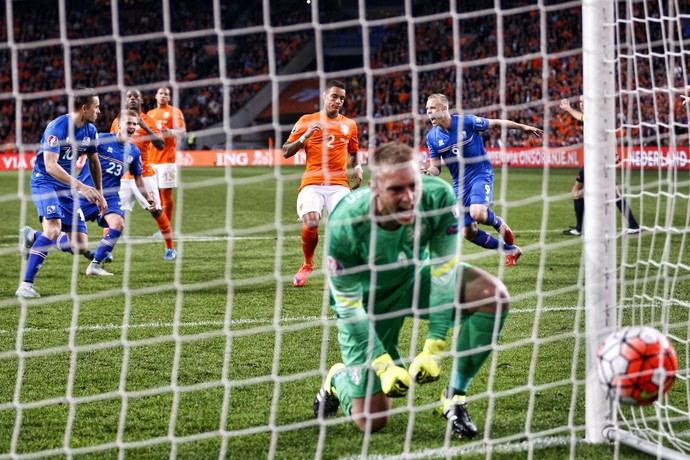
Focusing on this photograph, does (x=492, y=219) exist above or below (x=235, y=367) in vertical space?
above

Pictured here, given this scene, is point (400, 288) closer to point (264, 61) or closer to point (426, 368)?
point (426, 368)

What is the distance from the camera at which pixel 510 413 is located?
4473 millimetres

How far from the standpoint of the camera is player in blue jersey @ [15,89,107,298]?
7102mm

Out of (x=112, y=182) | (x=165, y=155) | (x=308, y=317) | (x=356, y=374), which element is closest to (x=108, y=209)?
(x=112, y=182)

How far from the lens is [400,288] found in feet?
14.0

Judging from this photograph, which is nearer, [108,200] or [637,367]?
[637,367]

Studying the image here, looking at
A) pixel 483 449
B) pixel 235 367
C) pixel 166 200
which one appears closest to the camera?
pixel 483 449

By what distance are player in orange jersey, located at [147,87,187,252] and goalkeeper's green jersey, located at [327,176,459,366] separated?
744cm

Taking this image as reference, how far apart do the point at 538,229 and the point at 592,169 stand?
8.92m

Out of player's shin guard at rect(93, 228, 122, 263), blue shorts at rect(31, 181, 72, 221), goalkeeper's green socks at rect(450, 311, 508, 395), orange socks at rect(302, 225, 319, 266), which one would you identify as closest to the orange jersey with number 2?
orange socks at rect(302, 225, 319, 266)

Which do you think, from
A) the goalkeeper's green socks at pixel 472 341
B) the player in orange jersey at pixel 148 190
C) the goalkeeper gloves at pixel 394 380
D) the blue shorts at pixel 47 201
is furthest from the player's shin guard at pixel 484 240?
the goalkeeper gloves at pixel 394 380

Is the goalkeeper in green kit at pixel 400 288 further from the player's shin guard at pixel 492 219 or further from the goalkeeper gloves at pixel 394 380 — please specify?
the player's shin guard at pixel 492 219

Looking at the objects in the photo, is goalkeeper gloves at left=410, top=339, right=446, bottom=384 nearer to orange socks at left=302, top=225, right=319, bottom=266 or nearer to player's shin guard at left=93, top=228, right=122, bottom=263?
orange socks at left=302, top=225, right=319, bottom=266

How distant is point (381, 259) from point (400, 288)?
9.4 inches
